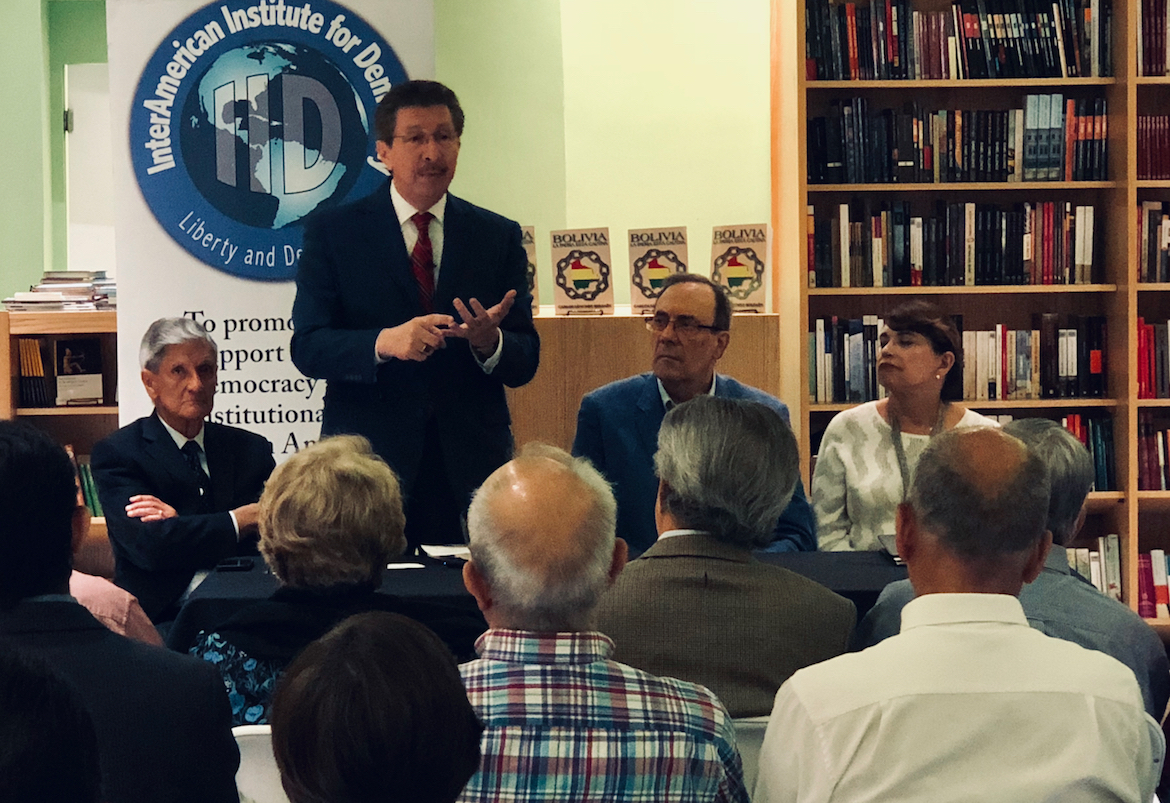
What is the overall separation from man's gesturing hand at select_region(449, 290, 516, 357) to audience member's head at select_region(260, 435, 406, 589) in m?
0.82

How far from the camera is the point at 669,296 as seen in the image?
3.42 metres

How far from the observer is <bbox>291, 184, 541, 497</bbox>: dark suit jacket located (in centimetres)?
309

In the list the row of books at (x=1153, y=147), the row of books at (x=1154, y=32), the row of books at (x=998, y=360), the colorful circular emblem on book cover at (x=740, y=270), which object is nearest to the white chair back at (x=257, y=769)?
the colorful circular emblem on book cover at (x=740, y=270)

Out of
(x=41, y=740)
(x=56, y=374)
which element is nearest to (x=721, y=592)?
(x=41, y=740)

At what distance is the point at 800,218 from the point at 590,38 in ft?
5.54

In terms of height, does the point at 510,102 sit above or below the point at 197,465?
above

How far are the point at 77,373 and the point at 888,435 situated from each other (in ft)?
10.1

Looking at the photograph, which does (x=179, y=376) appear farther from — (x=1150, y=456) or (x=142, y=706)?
(x=1150, y=456)

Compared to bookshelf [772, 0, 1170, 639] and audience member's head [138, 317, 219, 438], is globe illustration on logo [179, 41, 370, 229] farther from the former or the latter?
bookshelf [772, 0, 1170, 639]

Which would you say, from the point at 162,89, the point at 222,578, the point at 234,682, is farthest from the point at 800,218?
the point at 234,682

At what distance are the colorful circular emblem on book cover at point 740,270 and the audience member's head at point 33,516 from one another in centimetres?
301

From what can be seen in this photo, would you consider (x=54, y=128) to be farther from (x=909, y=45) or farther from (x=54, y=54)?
(x=909, y=45)

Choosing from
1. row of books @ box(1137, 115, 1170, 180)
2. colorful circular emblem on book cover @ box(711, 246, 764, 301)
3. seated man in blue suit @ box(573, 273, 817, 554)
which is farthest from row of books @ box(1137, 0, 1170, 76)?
seated man in blue suit @ box(573, 273, 817, 554)

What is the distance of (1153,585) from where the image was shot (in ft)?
16.0
